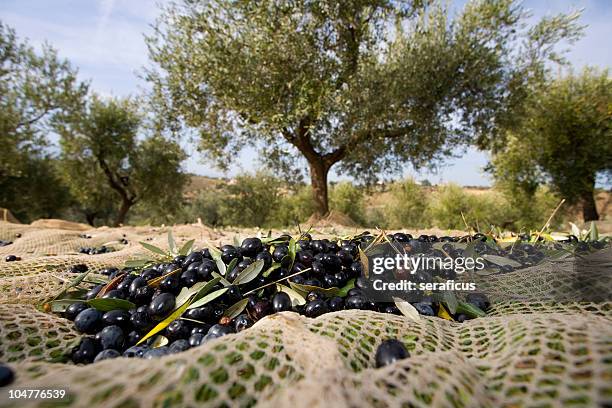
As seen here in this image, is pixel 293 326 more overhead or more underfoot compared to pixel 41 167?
more underfoot

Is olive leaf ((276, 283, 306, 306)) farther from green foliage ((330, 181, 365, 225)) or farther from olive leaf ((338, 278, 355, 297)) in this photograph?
green foliage ((330, 181, 365, 225))

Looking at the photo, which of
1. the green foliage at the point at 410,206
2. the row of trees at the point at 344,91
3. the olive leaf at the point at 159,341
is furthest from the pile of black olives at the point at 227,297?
the green foliage at the point at 410,206

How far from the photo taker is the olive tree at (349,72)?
7.07 meters

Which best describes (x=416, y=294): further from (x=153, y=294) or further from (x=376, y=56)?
(x=376, y=56)

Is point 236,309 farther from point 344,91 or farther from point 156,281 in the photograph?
point 344,91

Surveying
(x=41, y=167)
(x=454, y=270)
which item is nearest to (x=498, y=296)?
(x=454, y=270)

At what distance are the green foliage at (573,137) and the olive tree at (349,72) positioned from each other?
4.40m

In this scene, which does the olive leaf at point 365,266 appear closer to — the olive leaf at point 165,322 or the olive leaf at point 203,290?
the olive leaf at point 203,290

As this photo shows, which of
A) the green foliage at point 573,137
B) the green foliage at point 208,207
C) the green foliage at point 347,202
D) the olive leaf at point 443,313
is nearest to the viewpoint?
the olive leaf at point 443,313

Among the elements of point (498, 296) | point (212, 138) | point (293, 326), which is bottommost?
point (498, 296)

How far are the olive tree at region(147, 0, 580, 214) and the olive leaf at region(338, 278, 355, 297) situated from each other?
6041 millimetres

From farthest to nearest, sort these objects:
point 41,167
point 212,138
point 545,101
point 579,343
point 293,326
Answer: point 41,167 → point 545,101 → point 212,138 → point 293,326 → point 579,343

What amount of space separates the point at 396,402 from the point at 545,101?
1602cm

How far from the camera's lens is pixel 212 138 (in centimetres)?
944
